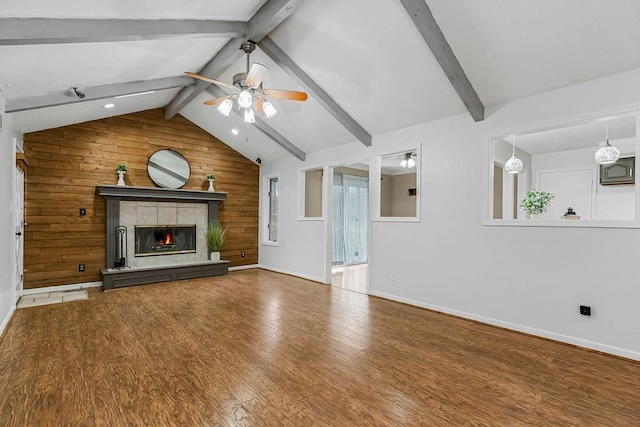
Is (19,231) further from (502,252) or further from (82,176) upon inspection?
(502,252)

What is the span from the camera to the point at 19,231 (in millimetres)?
4496

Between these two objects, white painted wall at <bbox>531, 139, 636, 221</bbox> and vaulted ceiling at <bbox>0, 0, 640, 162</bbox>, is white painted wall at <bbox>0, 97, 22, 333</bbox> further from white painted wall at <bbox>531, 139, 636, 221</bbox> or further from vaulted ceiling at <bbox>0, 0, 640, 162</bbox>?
white painted wall at <bbox>531, 139, 636, 221</bbox>

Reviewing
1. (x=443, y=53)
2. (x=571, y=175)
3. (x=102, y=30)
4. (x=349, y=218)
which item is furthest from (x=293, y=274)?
(x=571, y=175)

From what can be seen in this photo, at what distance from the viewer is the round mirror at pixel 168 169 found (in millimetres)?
6227

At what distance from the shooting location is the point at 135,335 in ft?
10.8

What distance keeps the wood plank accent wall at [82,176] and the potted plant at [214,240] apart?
934mm

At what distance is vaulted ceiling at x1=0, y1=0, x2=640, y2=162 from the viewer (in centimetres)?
263

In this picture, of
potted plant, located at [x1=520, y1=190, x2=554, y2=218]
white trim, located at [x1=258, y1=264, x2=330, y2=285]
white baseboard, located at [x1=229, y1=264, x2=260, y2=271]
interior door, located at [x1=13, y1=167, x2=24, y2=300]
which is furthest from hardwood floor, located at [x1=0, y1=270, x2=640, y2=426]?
white baseboard, located at [x1=229, y1=264, x2=260, y2=271]

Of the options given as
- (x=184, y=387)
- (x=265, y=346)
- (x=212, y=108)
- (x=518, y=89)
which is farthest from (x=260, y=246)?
(x=518, y=89)

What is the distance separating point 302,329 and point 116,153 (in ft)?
15.8

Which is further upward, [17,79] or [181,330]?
[17,79]

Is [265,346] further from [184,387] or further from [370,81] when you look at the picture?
[370,81]

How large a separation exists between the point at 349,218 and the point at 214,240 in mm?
3520

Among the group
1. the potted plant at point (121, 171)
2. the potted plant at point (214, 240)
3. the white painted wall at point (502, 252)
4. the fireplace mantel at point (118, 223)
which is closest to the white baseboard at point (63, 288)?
the fireplace mantel at point (118, 223)
